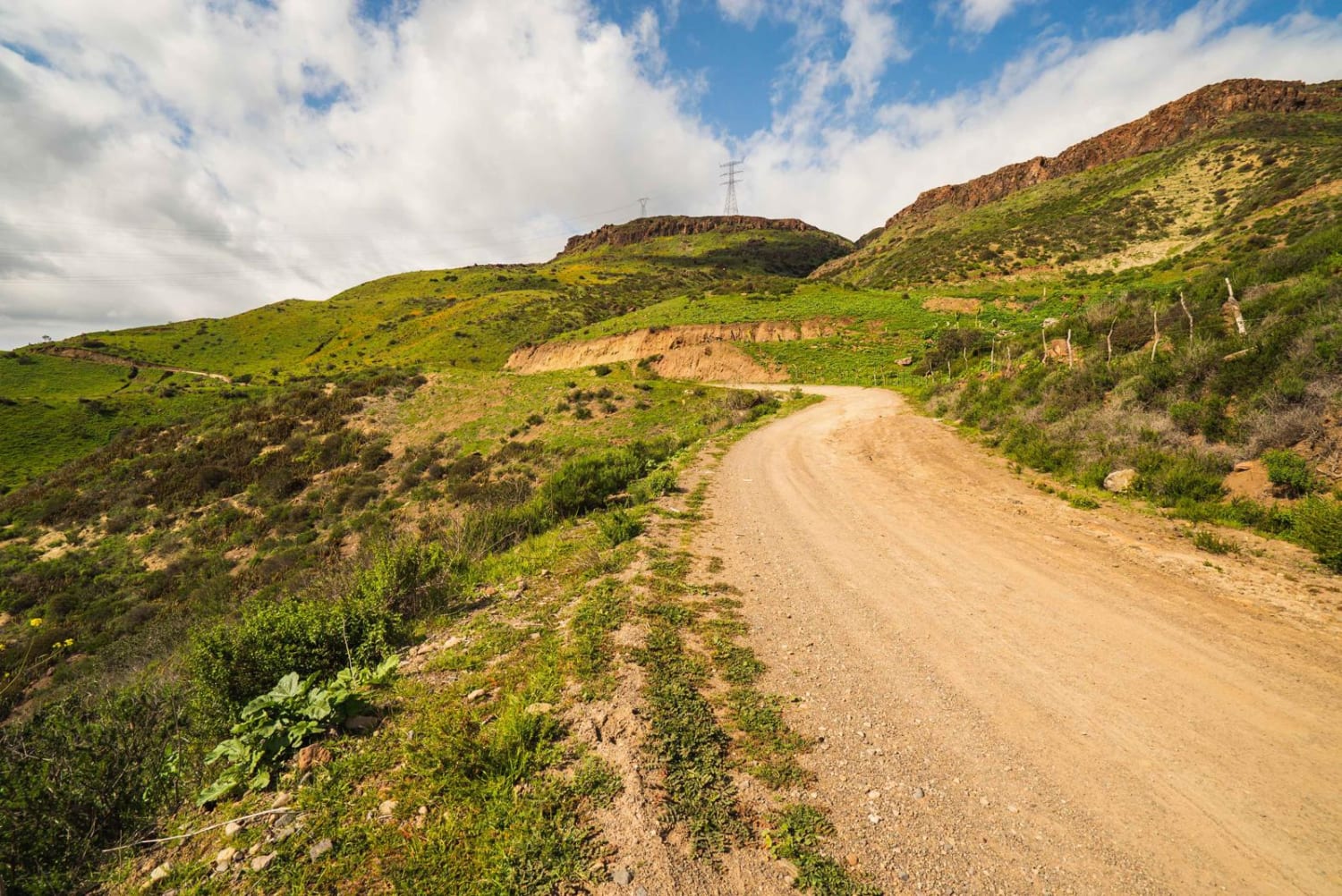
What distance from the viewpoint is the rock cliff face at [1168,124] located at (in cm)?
8569

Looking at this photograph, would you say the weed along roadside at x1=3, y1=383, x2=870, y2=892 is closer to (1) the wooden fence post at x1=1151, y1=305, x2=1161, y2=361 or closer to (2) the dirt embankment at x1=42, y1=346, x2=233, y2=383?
(1) the wooden fence post at x1=1151, y1=305, x2=1161, y2=361

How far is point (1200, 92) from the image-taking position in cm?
9625

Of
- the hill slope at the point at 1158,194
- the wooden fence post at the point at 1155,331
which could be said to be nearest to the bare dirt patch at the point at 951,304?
the hill slope at the point at 1158,194

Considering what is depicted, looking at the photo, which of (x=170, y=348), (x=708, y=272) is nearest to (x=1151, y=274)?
(x=708, y=272)

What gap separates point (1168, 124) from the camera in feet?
319

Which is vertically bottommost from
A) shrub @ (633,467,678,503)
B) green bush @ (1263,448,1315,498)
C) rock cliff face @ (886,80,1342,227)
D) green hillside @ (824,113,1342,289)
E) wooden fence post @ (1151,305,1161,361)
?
green bush @ (1263,448,1315,498)

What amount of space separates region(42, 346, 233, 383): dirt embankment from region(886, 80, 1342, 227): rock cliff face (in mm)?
173725

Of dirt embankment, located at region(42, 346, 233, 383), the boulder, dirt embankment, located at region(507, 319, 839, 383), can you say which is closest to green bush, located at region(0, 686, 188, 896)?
the boulder

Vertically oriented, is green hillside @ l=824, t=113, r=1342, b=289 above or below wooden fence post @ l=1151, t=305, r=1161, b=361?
above

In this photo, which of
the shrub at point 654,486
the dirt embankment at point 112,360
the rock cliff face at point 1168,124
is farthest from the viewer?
the dirt embankment at point 112,360

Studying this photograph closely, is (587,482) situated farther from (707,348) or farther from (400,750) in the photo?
(707,348)

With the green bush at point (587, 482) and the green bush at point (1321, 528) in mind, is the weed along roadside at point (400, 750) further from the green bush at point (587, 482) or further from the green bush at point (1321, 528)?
the green bush at point (1321, 528)

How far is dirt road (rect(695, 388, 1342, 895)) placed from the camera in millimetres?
3188

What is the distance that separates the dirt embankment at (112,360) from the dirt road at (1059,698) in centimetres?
11535
